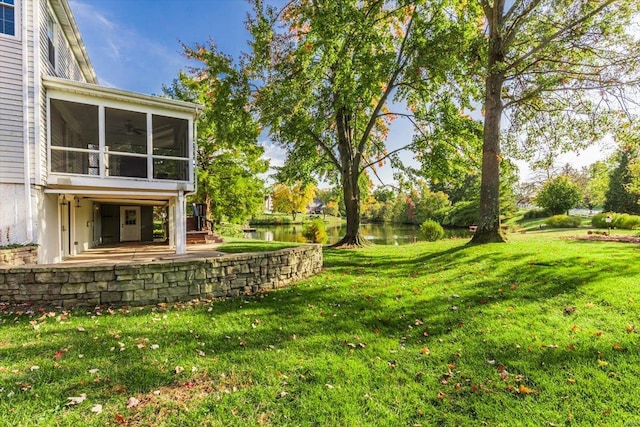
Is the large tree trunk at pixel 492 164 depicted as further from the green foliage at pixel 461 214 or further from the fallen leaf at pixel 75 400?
the green foliage at pixel 461 214

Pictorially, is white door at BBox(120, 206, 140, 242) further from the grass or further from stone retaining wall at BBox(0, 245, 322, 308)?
the grass

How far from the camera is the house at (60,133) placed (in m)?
6.95

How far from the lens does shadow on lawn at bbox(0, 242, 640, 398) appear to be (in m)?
3.73

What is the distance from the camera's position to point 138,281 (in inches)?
213

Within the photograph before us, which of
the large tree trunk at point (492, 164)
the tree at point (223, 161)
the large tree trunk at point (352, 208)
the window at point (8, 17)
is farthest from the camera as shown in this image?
the tree at point (223, 161)

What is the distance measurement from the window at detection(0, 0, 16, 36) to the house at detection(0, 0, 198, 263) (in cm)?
2

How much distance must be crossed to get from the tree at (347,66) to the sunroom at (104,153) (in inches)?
149

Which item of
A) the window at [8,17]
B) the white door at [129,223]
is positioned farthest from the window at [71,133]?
the white door at [129,223]

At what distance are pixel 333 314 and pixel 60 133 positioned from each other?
30.7 ft

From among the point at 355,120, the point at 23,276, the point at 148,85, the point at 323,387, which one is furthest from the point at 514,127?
the point at 148,85

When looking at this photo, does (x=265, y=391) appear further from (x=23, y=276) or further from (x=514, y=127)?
(x=514, y=127)

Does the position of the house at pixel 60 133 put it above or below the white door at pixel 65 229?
above

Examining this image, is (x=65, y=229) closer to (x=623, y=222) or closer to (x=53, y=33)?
(x=53, y=33)

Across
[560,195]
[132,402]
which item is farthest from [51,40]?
[560,195]
